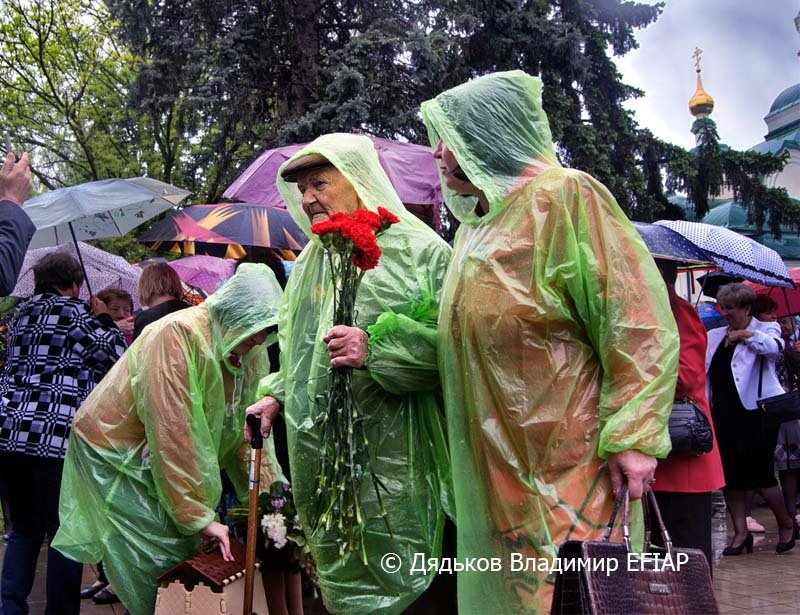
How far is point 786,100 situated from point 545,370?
28.7 m

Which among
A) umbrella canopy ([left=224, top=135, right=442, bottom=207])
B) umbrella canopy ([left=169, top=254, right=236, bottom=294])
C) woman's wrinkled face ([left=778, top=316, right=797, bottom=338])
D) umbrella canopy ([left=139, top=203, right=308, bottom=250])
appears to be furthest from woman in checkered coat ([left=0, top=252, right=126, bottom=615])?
woman's wrinkled face ([left=778, top=316, right=797, bottom=338])

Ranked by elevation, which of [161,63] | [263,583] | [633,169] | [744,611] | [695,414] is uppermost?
[161,63]

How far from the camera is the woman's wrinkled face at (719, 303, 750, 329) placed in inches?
240

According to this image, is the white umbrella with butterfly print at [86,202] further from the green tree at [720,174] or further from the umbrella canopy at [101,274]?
the green tree at [720,174]

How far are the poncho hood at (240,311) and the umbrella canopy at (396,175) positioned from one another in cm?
252

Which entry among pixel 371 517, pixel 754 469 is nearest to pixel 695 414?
pixel 371 517

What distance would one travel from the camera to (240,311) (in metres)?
3.94

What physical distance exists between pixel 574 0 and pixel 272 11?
14.8ft

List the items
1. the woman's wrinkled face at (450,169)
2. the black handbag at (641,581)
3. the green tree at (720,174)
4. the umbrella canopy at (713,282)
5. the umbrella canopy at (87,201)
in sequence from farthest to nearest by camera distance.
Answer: the green tree at (720,174), the umbrella canopy at (713,282), the umbrella canopy at (87,201), the woman's wrinkled face at (450,169), the black handbag at (641,581)

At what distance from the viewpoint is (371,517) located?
2.79 metres

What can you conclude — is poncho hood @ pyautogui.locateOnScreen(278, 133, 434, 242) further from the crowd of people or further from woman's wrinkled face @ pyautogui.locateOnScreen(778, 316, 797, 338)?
woman's wrinkled face @ pyautogui.locateOnScreen(778, 316, 797, 338)

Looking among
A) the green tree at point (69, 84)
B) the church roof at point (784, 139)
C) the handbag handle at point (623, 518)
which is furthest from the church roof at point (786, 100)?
the handbag handle at point (623, 518)

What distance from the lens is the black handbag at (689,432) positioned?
3418 millimetres

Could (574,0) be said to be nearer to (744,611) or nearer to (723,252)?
(723,252)
